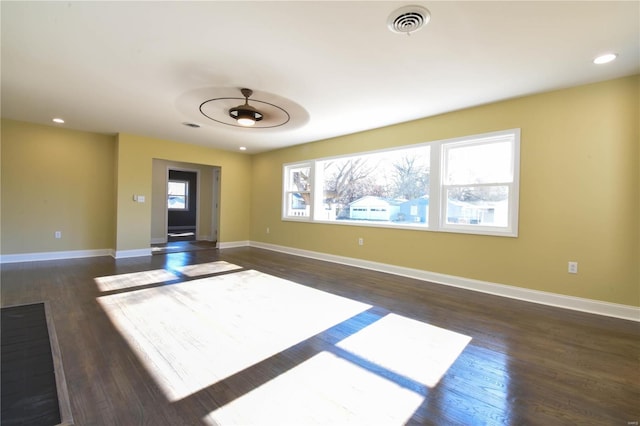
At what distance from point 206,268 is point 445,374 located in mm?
3923

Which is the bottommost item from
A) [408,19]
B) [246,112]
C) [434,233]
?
[434,233]

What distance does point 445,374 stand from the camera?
1802mm

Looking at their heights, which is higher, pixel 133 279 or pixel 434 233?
pixel 434 233

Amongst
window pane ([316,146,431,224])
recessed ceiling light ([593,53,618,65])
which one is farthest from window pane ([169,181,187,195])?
recessed ceiling light ([593,53,618,65])

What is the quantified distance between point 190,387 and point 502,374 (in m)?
1.98

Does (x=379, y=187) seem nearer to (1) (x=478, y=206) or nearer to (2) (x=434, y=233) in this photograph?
(2) (x=434, y=233)

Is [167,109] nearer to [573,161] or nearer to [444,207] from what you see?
[444,207]

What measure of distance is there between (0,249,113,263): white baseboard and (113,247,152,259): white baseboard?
436 millimetres

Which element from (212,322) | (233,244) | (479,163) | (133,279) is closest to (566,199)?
(479,163)

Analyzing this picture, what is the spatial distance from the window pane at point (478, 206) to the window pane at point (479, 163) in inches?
5.0

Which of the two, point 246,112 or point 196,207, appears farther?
point 196,207

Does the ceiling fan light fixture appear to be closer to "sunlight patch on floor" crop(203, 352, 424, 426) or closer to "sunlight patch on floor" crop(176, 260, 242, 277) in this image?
"sunlight patch on floor" crop(176, 260, 242, 277)

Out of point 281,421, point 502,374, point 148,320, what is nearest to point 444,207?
point 502,374

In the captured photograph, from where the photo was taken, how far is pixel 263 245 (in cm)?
705
